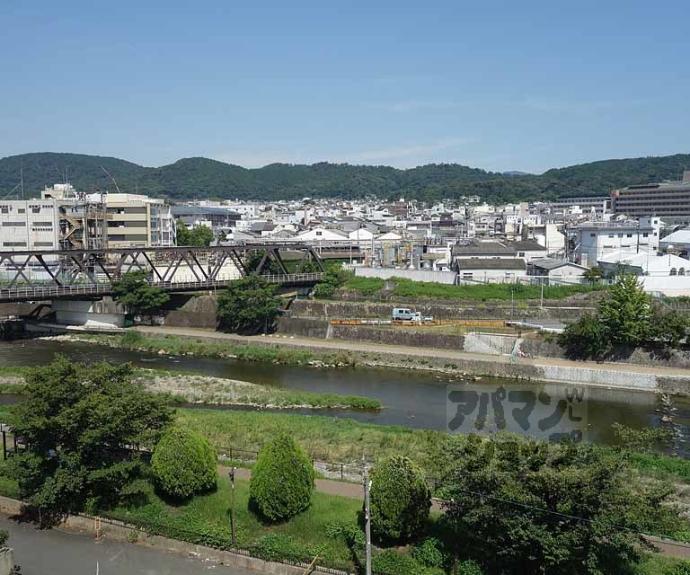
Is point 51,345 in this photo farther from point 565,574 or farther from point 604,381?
point 565,574

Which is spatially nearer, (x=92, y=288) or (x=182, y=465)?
(x=182, y=465)

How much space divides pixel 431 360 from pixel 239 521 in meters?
18.3

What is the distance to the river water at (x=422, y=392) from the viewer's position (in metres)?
22.1

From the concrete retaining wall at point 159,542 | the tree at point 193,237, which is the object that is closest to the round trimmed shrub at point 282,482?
the concrete retaining wall at point 159,542

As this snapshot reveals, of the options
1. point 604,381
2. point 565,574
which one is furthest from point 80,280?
point 565,574

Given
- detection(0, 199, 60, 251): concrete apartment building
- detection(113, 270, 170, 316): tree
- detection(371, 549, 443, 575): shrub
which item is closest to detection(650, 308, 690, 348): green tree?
detection(371, 549, 443, 575): shrub

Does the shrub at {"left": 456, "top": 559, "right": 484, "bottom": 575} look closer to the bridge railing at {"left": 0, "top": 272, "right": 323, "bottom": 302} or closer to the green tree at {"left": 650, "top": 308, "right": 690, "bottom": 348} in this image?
the green tree at {"left": 650, "top": 308, "right": 690, "bottom": 348}

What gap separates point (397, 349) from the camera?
103ft

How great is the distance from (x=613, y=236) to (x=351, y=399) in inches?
1166

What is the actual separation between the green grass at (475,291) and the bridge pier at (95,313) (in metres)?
13.4

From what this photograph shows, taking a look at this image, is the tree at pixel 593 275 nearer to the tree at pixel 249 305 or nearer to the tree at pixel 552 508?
the tree at pixel 249 305

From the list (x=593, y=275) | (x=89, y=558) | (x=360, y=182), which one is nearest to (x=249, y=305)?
(x=593, y=275)

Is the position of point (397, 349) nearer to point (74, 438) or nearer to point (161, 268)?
point (74, 438)

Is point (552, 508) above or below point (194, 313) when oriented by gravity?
above
